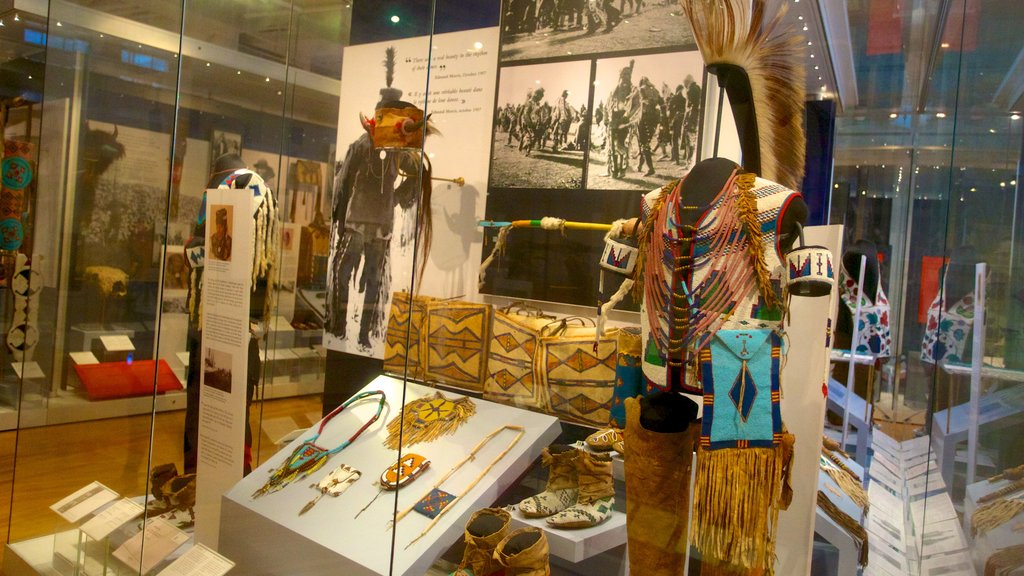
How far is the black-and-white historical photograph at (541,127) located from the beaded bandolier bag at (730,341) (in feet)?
3.33

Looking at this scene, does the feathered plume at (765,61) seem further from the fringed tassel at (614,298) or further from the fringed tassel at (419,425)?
the fringed tassel at (419,425)

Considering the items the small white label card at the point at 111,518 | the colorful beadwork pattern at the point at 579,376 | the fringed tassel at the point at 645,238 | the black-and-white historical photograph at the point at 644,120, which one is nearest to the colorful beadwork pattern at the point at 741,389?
the fringed tassel at the point at 645,238

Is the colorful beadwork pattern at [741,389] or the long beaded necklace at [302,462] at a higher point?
the colorful beadwork pattern at [741,389]

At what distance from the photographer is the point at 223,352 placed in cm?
237

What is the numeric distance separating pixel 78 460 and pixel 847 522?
2844mm

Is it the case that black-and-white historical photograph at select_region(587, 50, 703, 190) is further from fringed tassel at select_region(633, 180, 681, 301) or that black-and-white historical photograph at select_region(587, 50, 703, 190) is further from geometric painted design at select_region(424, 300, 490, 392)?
fringed tassel at select_region(633, 180, 681, 301)

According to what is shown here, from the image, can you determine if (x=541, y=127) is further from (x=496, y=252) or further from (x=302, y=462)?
(x=302, y=462)

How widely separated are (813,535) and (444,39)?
1834 mm

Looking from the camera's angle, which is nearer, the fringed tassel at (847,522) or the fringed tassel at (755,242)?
the fringed tassel at (755,242)

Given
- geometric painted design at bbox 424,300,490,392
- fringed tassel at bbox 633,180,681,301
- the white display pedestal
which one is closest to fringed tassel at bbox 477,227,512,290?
geometric painted design at bbox 424,300,490,392

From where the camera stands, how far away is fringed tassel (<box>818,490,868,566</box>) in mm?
2076

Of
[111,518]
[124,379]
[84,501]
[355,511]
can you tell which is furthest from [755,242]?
[84,501]

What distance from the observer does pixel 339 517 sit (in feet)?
6.99

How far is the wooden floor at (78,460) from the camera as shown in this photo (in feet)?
8.45
